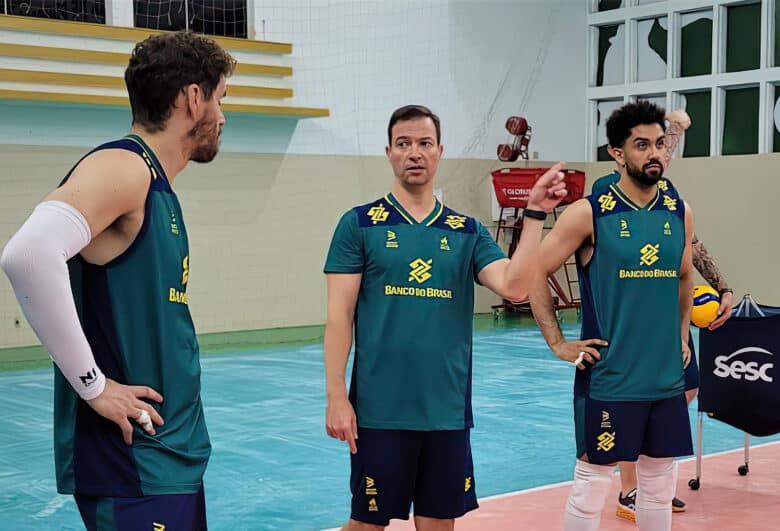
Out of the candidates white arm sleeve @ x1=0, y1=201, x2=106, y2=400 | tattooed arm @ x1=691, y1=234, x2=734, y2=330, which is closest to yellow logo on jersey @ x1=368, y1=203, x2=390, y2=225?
white arm sleeve @ x1=0, y1=201, x2=106, y2=400

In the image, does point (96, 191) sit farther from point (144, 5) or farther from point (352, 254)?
point (144, 5)

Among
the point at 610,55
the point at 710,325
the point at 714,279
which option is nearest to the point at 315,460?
the point at 710,325

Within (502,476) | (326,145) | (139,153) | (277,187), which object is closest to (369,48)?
(326,145)

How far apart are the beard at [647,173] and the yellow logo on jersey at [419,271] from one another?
1.20m

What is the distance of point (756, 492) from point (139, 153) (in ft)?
14.9

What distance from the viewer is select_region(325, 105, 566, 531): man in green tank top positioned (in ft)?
11.3

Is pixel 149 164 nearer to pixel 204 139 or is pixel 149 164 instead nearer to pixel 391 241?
pixel 204 139

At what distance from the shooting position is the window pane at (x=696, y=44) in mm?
16469

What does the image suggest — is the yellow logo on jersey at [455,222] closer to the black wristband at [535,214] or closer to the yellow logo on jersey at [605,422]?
the black wristband at [535,214]

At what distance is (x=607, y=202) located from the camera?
415 cm

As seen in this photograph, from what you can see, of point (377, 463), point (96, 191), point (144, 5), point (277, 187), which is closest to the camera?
point (96, 191)

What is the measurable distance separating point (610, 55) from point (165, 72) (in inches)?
655

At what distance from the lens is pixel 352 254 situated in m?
3.49

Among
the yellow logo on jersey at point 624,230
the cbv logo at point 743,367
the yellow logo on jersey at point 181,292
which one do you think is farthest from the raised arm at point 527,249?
the cbv logo at point 743,367
